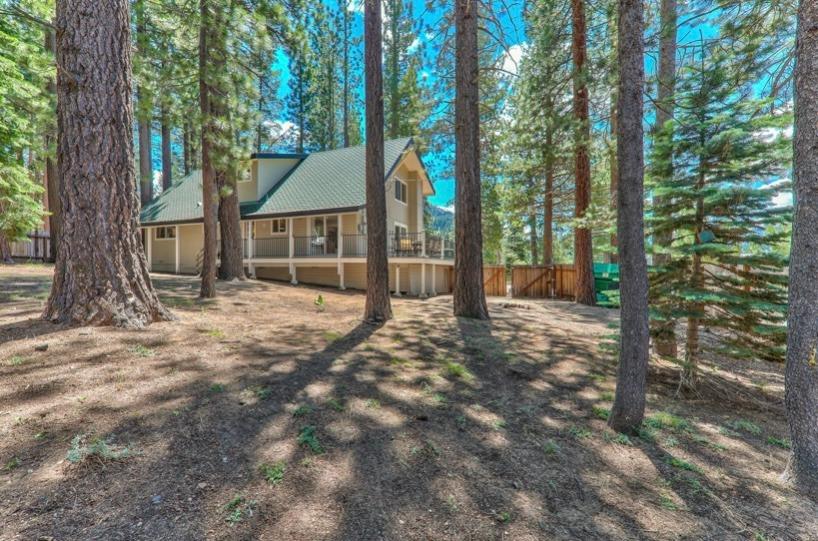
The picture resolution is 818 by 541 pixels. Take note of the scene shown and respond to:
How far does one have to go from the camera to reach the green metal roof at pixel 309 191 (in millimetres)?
15367

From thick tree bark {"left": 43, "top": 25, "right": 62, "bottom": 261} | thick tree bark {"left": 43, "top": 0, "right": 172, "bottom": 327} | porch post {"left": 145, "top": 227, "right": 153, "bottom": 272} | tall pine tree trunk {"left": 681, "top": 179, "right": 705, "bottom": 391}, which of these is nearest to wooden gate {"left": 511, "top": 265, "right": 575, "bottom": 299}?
tall pine tree trunk {"left": 681, "top": 179, "right": 705, "bottom": 391}

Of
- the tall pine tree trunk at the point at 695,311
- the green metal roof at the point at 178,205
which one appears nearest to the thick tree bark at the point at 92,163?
the tall pine tree trunk at the point at 695,311

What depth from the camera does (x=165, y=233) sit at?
1897 cm

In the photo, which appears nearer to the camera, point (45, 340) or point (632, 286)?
point (632, 286)

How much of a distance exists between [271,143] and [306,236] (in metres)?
11.6

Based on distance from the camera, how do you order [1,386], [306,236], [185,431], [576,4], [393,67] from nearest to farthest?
[185,431] < [1,386] < [576,4] < [306,236] < [393,67]

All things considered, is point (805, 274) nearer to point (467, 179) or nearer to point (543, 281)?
point (467, 179)

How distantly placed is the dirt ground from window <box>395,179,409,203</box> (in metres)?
13.0

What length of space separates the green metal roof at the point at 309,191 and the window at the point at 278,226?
0.79 metres

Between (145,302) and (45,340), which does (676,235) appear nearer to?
(145,302)

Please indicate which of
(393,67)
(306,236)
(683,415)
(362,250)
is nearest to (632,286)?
(683,415)

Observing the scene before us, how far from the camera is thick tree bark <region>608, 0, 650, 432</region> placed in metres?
3.35

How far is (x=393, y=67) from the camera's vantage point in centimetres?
2267

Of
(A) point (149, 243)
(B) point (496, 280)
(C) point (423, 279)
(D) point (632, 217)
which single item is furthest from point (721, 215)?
(A) point (149, 243)
